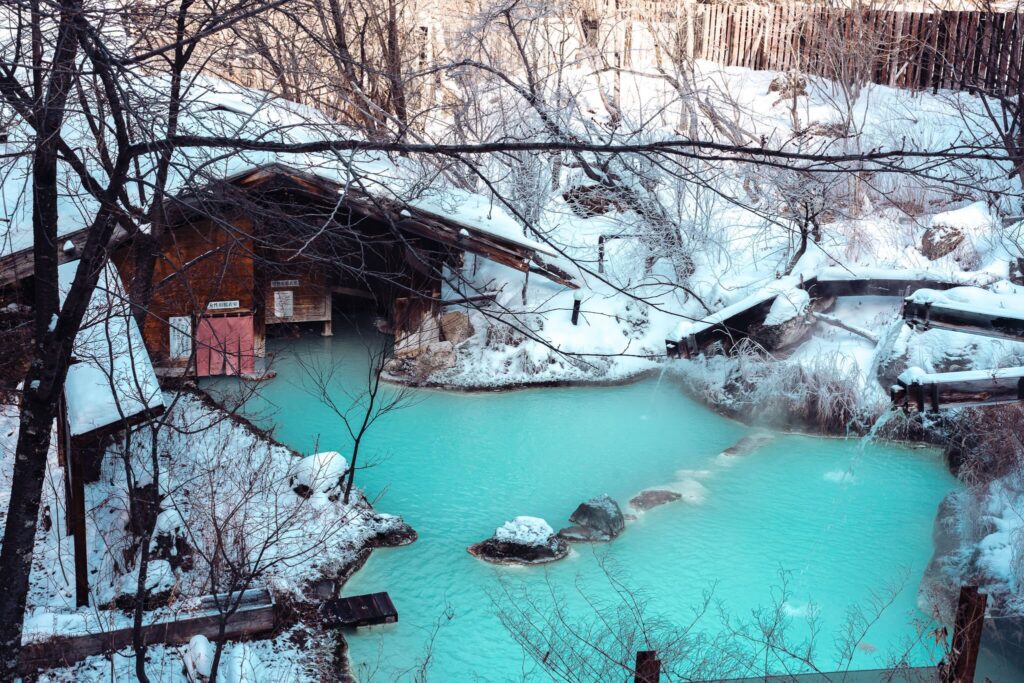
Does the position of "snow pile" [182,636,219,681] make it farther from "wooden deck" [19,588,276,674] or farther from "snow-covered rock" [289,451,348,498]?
"snow-covered rock" [289,451,348,498]

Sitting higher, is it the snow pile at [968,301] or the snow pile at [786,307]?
the snow pile at [968,301]

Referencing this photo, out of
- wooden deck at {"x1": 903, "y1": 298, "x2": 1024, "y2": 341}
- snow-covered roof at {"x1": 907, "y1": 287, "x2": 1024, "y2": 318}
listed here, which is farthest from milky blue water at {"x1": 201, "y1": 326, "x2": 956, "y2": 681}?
snow-covered roof at {"x1": 907, "y1": 287, "x2": 1024, "y2": 318}

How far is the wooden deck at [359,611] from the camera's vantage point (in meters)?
7.41

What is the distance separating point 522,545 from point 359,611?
1.75m

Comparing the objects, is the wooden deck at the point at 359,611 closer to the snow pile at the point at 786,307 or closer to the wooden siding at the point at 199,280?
the wooden siding at the point at 199,280

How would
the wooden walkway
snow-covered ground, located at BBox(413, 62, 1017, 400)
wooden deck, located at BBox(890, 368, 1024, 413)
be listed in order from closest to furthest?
1. wooden deck, located at BBox(890, 368, 1024, 413)
2. the wooden walkway
3. snow-covered ground, located at BBox(413, 62, 1017, 400)

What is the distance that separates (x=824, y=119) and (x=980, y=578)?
13801mm

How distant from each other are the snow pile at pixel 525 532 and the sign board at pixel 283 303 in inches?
270

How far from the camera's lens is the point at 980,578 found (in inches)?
321

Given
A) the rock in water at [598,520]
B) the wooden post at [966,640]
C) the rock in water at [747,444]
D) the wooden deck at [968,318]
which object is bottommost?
the rock in water at [598,520]

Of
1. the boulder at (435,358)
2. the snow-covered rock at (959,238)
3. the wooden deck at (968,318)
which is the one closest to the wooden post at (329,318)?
the boulder at (435,358)

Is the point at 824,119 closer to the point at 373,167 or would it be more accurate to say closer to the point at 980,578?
the point at 373,167

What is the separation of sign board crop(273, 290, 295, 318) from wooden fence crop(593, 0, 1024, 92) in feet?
28.5

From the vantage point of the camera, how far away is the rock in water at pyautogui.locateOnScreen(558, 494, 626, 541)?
9000 mm
